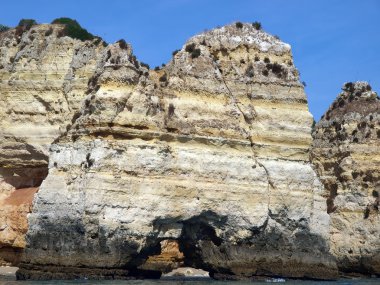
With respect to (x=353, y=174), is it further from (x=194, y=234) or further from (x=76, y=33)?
(x=76, y=33)

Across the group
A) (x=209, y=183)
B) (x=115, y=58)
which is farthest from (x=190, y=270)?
(x=115, y=58)

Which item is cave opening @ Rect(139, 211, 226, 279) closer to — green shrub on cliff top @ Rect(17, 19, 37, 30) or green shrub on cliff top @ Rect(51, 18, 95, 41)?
green shrub on cliff top @ Rect(51, 18, 95, 41)

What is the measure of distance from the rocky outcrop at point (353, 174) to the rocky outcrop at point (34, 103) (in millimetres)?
13175

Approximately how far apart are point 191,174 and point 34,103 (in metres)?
8.35

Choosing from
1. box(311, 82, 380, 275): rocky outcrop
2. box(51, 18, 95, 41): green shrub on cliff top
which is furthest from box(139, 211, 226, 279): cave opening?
box(311, 82, 380, 275): rocky outcrop

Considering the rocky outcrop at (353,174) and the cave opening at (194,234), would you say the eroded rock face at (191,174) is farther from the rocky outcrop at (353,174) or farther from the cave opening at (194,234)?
the rocky outcrop at (353,174)

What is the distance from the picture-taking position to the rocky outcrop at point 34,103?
116 ft

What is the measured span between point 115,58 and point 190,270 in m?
10.8

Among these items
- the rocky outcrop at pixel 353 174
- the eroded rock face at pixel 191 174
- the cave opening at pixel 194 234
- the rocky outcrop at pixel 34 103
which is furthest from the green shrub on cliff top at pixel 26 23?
the rocky outcrop at pixel 353 174

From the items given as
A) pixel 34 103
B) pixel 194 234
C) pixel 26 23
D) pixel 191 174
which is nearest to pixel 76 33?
pixel 26 23

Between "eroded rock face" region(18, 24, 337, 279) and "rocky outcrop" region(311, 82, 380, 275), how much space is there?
7297 millimetres

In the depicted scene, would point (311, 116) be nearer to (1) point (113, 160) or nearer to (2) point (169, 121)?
(2) point (169, 121)

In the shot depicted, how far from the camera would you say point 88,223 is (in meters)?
29.0

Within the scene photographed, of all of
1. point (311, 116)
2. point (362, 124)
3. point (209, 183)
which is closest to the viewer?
point (209, 183)
